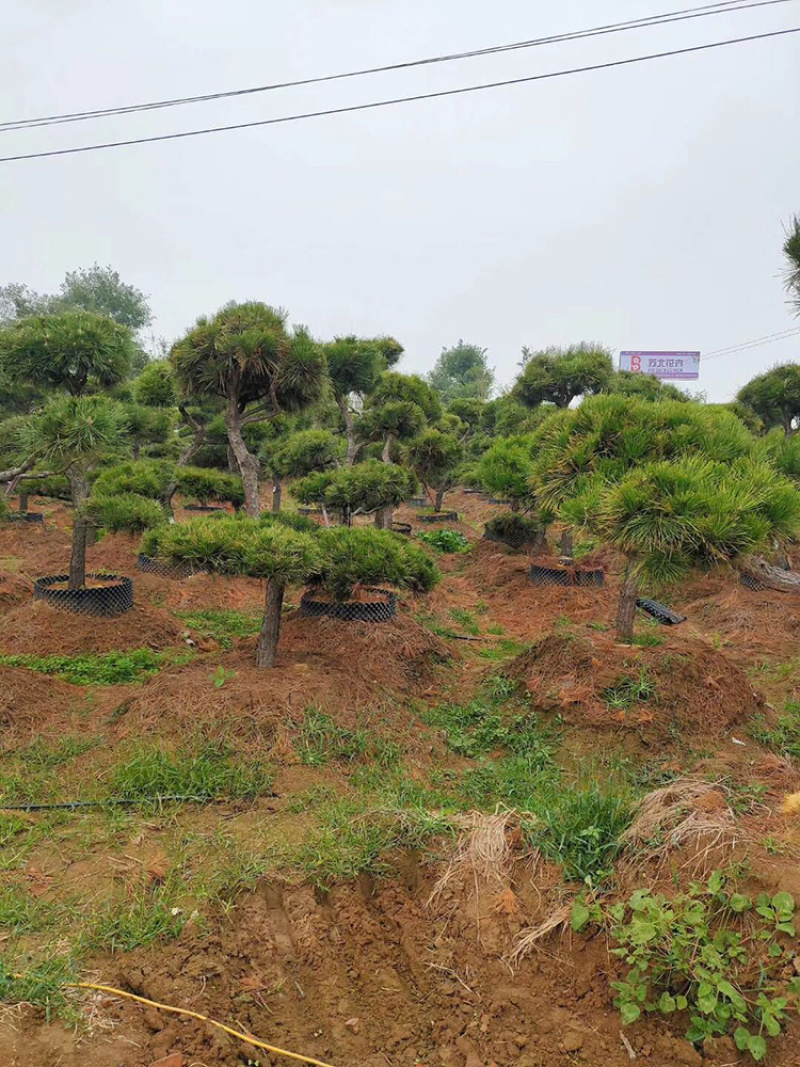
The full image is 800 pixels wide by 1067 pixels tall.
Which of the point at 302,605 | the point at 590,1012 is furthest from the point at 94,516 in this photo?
the point at 590,1012

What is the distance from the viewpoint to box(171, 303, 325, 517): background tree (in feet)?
22.0

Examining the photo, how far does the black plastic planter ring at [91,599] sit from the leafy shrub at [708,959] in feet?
16.9

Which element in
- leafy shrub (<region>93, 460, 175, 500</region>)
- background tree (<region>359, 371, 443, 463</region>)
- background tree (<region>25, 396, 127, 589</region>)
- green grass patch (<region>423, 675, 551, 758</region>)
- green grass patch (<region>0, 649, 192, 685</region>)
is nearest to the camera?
green grass patch (<region>423, 675, 551, 758</region>)

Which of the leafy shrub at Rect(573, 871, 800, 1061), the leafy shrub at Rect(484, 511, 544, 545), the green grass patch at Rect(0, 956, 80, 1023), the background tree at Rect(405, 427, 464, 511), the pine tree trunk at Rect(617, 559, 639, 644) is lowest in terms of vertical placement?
the green grass patch at Rect(0, 956, 80, 1023)

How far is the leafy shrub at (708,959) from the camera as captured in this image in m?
1.89

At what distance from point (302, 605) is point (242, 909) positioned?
3.79 metres

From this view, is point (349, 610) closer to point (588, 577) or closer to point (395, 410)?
point (588, 577)

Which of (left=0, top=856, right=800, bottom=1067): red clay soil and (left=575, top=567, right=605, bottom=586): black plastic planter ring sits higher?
(left=575, top=567, right=605, bottom=586): black plastic planter ring

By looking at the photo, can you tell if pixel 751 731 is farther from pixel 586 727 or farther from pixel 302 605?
pixel 302 605

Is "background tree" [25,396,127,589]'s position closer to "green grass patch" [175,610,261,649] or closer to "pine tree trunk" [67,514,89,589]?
"pine tree trunk" [67,514,89,589]

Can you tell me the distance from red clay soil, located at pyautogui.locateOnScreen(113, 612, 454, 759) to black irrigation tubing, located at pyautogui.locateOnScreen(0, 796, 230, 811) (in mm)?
460

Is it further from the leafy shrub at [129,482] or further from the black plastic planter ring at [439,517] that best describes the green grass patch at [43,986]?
the black plastic planter ring at [439,517]

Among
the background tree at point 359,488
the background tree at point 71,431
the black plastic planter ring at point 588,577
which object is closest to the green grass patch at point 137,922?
the background tree at point 71,431

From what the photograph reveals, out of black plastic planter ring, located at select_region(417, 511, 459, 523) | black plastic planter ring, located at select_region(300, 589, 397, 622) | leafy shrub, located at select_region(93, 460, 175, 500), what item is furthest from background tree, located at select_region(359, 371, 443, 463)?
black plastic planter ring, located at select_region(300, 589, 397, 622)
